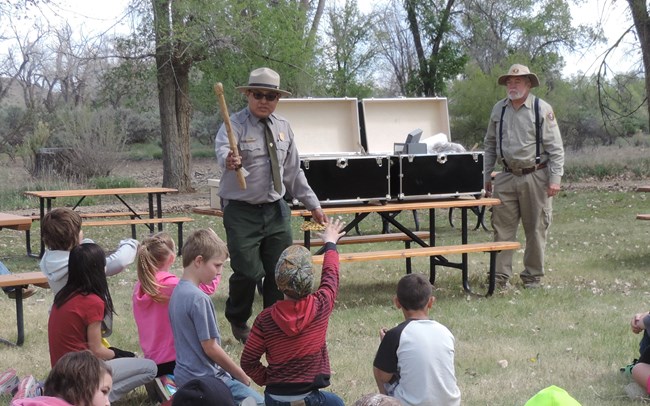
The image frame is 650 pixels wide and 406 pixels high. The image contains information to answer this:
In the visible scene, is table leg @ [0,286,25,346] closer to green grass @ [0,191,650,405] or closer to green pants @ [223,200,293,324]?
green grass @ [0,191,650,405]

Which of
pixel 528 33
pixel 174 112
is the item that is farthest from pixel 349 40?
pixel 174 112

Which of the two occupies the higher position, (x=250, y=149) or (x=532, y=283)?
(x=250, y=149)

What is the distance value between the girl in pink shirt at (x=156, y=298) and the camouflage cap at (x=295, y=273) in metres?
1.06

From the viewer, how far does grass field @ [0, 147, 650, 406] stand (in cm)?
536

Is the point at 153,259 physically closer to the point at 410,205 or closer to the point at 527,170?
the point at 410,205

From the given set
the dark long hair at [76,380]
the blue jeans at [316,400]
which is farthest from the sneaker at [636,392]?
the dark long hair at [76,380]

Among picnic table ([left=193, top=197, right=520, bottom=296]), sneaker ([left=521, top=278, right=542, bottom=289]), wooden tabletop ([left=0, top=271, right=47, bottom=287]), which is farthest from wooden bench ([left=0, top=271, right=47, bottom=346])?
sneaker ([left=521, top=278, right=542, bottom=289])

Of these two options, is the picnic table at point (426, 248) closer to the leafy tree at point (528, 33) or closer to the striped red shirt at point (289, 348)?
the striped red shirt at point (289, 348)

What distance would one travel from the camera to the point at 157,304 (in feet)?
16.3

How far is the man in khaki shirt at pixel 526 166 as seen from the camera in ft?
27.1

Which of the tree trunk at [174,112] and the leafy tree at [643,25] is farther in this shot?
the tree trunk at [174,112]

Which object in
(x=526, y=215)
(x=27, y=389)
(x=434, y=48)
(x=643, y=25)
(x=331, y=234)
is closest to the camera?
(x=331, y=234)

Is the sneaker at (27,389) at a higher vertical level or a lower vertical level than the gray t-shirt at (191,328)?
lower

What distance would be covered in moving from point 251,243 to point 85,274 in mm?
1663
